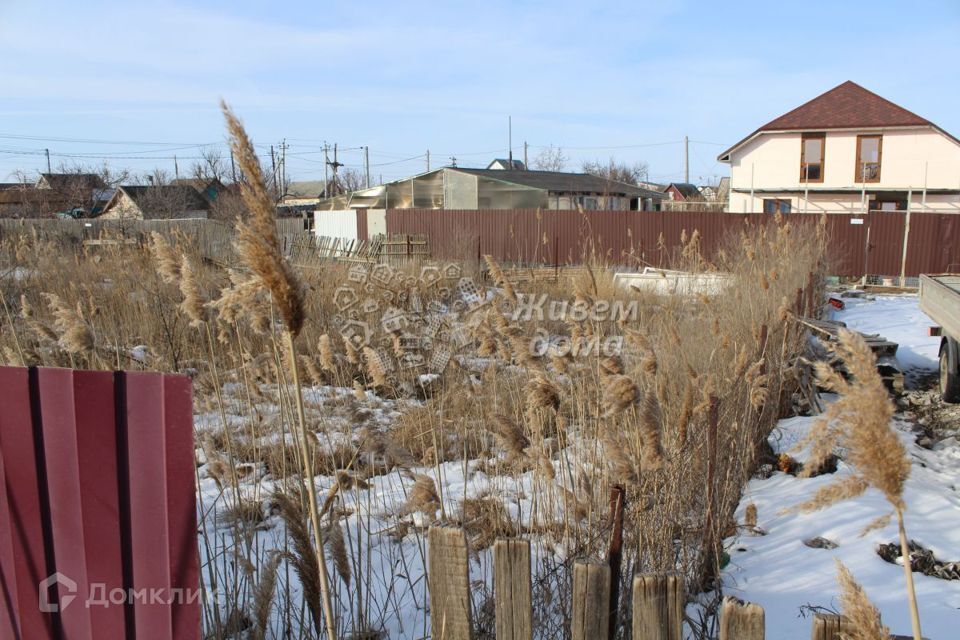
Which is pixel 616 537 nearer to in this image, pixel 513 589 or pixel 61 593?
pixel 513 589

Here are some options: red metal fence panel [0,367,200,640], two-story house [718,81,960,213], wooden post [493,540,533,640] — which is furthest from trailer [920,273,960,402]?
two-story house [718,81,960,213]

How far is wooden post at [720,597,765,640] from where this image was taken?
4.91 feet

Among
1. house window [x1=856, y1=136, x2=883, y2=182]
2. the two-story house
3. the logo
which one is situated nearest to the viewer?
the logo

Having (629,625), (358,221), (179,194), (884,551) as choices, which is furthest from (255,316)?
(179,194)

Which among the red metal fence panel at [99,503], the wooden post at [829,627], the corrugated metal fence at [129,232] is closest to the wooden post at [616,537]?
the wooden post at [829,627]

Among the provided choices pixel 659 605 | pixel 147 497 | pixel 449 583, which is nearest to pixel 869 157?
pixel 659 605

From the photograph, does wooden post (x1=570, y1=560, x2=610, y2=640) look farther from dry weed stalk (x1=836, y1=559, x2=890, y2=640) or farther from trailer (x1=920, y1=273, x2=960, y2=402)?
trailer (x1=920, y1=273, x2=960, y2=402)

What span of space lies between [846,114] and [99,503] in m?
33.5

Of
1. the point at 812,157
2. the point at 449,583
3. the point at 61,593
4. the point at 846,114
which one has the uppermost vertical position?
the point at 846,114

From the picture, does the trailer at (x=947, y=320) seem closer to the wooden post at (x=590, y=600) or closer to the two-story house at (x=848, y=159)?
the wooden post at (x=590, y=600)

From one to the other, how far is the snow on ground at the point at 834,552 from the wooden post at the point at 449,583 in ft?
4.95

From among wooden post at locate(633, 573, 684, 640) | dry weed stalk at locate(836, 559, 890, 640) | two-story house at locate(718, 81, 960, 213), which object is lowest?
wooden post at locate(633, 573, 684, 640)

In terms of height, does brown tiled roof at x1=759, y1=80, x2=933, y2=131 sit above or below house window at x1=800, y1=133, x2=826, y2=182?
above

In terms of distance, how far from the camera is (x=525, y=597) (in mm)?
1708
